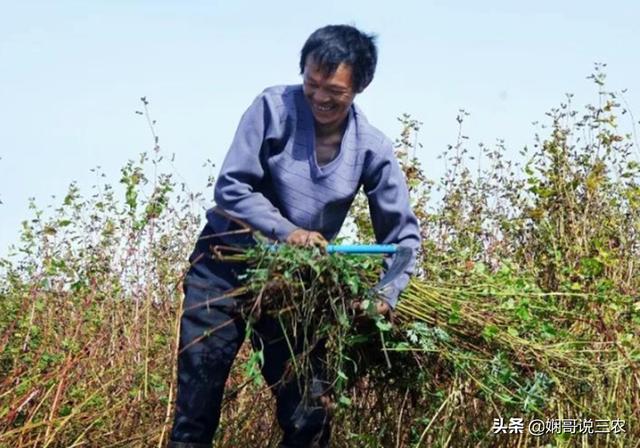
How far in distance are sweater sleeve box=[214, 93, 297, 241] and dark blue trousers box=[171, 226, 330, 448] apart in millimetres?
180

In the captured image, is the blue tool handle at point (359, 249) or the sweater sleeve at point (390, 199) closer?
the blue tool handle at point (359, 249)

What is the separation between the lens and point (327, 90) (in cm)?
360

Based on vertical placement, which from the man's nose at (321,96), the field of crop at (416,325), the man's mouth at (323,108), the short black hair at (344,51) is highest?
the short black hair at (344,51)

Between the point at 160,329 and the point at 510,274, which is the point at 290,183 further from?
the point at 160,329

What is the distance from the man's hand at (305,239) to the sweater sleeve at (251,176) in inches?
1.1

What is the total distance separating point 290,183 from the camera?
12.1ft

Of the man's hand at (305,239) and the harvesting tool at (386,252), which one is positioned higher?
the man's hand at (305,239)

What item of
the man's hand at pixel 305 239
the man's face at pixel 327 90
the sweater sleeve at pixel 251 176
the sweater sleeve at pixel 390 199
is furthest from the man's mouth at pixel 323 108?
the man's hand at pixel 305 239

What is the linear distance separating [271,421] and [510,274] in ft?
3.41

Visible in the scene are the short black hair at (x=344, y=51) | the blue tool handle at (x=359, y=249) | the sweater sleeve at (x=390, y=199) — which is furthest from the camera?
the sweater sleeve at (x=390, y=199)

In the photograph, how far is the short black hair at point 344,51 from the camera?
11.7 ft

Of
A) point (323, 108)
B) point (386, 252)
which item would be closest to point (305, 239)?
point (386, 252)

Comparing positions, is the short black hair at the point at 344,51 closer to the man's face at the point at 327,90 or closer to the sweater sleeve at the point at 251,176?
the man's face at the point at 327,90

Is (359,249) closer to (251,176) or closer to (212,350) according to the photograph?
(251,176)
